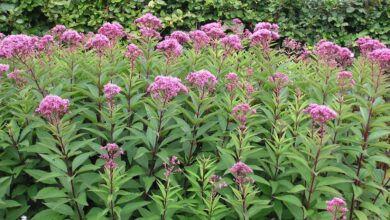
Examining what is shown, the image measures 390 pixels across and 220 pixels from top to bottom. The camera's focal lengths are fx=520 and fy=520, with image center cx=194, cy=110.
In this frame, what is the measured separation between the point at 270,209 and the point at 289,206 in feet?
0.44

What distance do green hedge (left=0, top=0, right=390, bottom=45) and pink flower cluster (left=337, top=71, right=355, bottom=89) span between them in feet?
16.5

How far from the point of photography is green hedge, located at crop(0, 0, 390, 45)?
9172 millimetres

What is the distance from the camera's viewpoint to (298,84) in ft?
15.1

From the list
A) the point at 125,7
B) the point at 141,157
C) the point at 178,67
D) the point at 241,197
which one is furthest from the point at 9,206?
the point at 125,7

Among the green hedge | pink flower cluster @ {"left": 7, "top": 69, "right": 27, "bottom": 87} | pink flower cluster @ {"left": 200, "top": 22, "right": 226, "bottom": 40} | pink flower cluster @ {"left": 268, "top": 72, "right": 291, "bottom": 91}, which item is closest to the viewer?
pink flower cluster @ {"left": 7, "top": 69, "right": 27, "bottom": 87}

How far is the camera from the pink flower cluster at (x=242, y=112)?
3479 mm

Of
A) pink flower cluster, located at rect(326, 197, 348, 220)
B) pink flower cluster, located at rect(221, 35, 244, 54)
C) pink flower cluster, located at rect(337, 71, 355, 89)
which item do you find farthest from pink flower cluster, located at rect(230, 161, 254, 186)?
pink flower cluster, located at rect(221, 35, 244, 54)

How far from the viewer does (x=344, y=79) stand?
418 centimetres

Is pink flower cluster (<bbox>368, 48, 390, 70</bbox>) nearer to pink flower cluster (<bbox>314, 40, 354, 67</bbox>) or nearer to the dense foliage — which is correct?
the dense foliage

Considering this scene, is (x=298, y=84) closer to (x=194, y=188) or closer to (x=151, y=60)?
(x=151, y=60)

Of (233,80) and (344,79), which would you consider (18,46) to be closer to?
(233,80)

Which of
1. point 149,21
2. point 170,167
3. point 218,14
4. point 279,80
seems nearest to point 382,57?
point 279,80

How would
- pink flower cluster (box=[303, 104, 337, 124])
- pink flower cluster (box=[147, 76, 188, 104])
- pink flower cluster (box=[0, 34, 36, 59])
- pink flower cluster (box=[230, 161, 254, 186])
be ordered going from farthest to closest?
pink flower cluster (box=[0, 34, 36, 59]) < pink flower cluster (box=[147, 76, 188, 104]) < pink flower cluster (box=[303, 104, 337, 124]) < pink flower cluster (box=[230, 161, 254, 186])

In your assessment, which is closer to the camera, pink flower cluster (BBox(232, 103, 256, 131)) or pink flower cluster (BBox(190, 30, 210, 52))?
pink flower cluster (BBox(232, 103, 256, 131))
